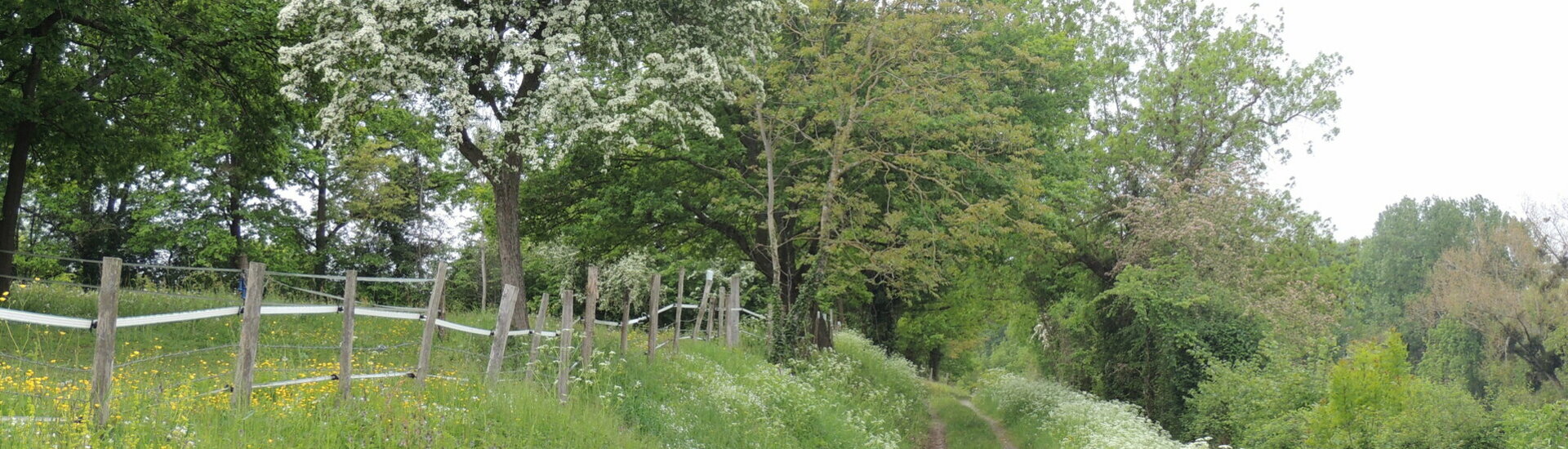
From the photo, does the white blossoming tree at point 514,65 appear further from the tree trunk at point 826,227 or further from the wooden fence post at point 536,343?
the tree trunk at point 826,227

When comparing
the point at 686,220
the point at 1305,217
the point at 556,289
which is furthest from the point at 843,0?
the point at 556,289

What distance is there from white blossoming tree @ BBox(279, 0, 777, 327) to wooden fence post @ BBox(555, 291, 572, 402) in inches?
141

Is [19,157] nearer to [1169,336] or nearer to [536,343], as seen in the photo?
[536,343]

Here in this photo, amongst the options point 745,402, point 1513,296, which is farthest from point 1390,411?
point 1513,296

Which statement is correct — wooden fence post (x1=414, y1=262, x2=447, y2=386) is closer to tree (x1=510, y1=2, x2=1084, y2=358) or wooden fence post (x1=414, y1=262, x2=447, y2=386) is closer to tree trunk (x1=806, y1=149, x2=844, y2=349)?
tree (x1=510, y1=2, x2=1084, y2=358)

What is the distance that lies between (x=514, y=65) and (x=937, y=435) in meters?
14.5

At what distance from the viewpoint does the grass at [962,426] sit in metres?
24.7

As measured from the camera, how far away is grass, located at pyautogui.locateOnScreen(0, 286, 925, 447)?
784 cm

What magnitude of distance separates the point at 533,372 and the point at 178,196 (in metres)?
29.4

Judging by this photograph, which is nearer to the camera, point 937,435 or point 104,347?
point 104,347

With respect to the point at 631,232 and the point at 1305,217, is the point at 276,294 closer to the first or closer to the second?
the point at 631,232

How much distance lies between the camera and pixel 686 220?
25.2 meters

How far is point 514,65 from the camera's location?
53.3 ft

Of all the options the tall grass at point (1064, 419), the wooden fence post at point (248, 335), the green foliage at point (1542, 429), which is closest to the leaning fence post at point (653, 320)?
the wooden fence post at point (248, 335)
